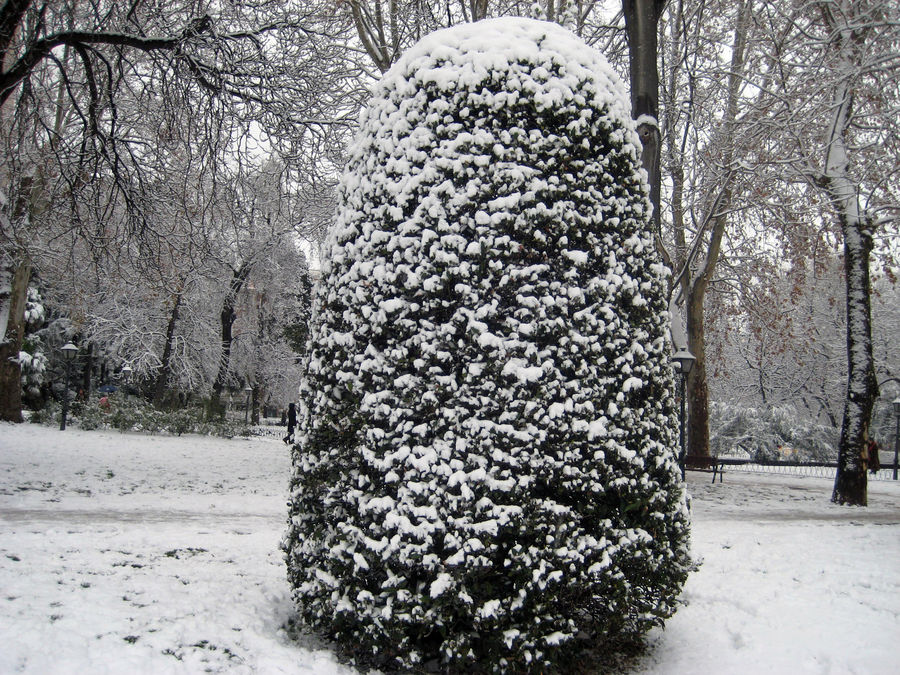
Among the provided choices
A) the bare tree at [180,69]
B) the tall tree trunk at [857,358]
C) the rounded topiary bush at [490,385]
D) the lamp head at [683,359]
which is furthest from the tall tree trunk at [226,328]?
the rounded topiary bush at [490,385]

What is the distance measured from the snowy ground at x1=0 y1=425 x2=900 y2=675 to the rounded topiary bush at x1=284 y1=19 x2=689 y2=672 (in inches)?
19.5

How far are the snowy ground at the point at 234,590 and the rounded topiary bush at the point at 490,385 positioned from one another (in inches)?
19.5

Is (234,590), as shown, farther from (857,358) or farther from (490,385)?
(857,358)

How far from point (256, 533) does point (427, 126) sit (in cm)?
500

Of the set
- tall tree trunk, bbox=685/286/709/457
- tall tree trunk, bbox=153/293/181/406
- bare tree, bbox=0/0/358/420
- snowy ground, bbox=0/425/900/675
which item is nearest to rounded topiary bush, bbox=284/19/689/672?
snowy ground, bbox=0/425/900/675

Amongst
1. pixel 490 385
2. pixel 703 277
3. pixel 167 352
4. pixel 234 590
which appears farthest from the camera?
pixel 167 352

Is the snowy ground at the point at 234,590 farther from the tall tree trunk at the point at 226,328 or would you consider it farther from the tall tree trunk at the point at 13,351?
the tall tree trunk at the point at 226,328

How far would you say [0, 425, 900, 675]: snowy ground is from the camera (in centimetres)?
325

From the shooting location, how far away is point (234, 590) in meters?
4.32

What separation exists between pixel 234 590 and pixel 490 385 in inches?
96.0

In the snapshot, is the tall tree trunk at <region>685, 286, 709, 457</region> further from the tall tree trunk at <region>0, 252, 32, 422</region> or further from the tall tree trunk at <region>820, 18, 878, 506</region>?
the tall tree trunk at <region>0, 252, 32, 422</region>

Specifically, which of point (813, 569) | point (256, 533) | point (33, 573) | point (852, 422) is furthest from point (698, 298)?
point (33, 573)

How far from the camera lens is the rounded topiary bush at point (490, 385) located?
10.8 ft

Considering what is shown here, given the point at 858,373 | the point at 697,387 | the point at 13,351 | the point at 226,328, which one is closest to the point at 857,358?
the point at 858,373
